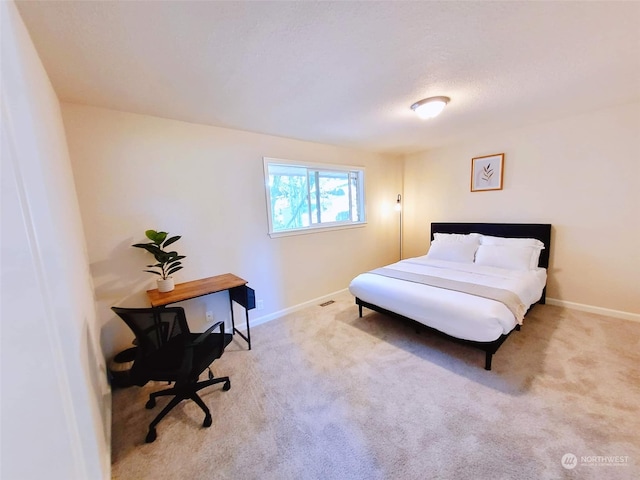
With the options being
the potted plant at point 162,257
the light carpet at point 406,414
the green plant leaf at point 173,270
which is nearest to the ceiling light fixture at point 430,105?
the light carpet at point 406,414

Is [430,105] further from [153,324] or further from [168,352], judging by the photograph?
[168,352]

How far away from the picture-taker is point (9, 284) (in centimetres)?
73

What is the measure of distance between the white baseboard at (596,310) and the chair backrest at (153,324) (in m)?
4.27

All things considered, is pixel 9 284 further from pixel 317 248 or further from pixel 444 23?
pixel 317 248

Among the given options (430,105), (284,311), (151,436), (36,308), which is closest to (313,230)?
(284,311)

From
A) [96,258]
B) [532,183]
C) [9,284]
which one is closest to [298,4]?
[9,284]

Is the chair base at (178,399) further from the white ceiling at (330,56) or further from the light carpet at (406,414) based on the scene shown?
the white ceiling at (330,56)

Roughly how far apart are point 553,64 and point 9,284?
3019 mm

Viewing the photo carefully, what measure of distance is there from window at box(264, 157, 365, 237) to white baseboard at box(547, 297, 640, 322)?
9.07 ft

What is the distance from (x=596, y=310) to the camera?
9.78 ft

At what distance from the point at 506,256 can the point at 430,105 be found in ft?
6.76

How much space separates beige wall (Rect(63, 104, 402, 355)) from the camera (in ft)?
6.98

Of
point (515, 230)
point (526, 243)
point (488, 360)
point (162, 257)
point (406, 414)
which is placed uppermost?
point (162, 257)

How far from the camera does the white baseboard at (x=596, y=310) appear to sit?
2.77m
